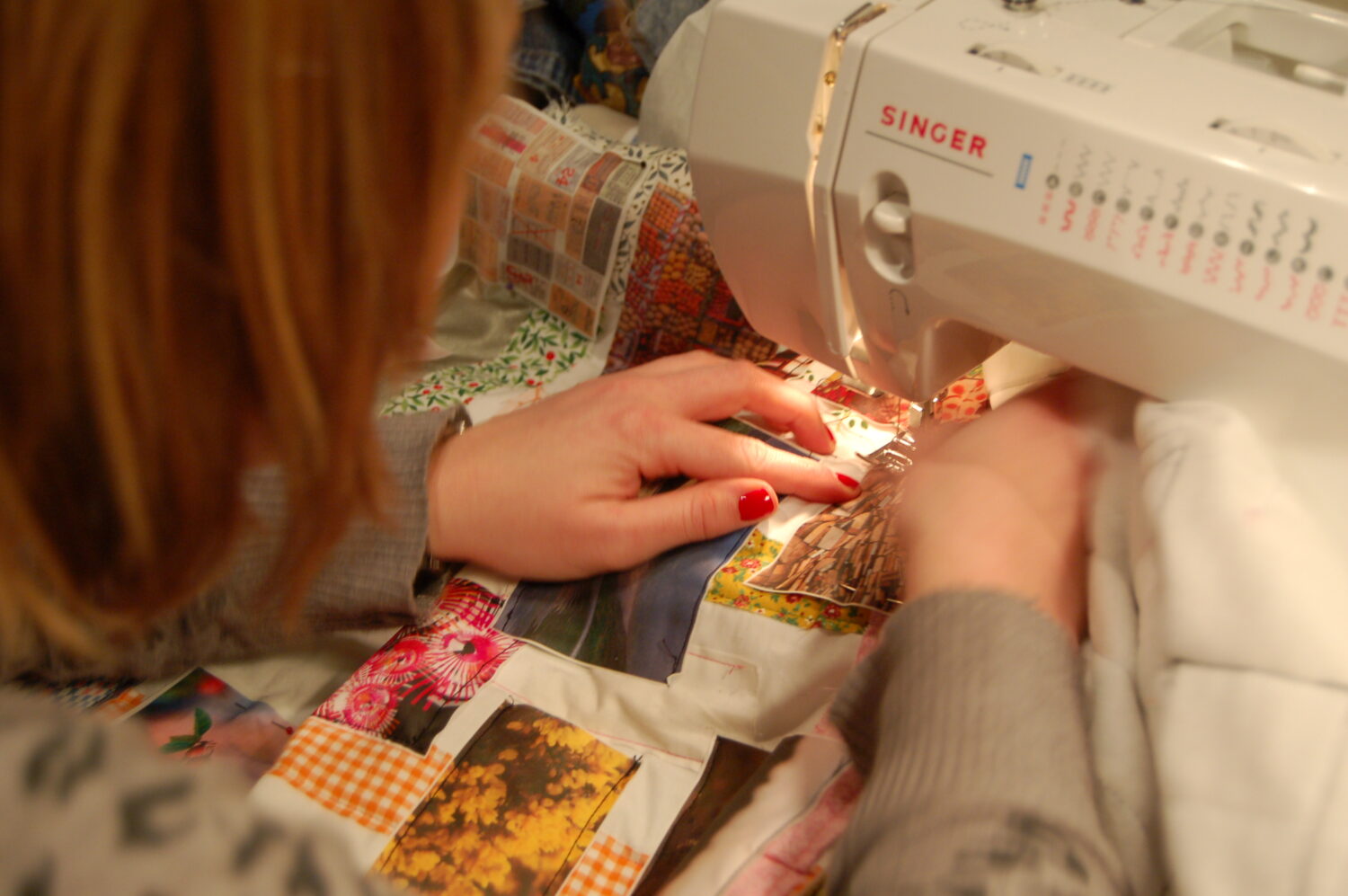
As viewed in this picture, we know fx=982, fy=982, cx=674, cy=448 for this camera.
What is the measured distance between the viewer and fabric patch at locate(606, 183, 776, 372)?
1011 millimetres

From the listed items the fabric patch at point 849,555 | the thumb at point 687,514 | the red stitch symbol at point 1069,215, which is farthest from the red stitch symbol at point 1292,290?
the thumb at point 687,514

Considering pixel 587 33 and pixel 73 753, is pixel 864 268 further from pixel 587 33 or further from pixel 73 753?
pixel 587 33

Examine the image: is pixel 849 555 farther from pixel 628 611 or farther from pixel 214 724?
pixel 214 724

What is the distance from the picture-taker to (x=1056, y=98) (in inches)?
20.8

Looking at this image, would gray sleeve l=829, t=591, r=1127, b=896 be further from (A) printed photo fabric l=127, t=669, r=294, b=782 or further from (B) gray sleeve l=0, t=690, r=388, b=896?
(A) printed photo fabric l=127, t=669, r=294, b=782

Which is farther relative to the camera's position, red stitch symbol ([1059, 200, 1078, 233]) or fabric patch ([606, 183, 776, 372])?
fabric patch ([606, 183, 776, 372])

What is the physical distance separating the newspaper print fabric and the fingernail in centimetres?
40

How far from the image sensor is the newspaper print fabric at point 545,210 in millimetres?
1064

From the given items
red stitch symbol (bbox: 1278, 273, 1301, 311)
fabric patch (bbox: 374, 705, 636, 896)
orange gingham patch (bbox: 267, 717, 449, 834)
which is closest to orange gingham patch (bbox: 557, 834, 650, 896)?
fabric patch (bbox: 374, 705, 636, 896)

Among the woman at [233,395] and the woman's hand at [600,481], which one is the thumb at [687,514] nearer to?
the woman's hand at [600,481]

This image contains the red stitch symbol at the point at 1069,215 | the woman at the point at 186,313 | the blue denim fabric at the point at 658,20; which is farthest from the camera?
the blue denim fabric at the point at 658,20

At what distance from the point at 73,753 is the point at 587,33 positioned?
129 centimetres

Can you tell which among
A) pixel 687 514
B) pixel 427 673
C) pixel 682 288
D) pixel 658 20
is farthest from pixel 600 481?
pixel 658 20

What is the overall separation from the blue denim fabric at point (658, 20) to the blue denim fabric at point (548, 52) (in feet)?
0.56
